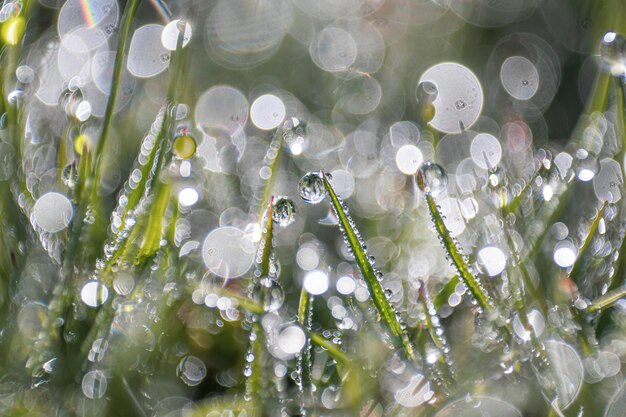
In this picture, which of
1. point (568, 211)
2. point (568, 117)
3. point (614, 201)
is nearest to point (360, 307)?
point (614, 201)

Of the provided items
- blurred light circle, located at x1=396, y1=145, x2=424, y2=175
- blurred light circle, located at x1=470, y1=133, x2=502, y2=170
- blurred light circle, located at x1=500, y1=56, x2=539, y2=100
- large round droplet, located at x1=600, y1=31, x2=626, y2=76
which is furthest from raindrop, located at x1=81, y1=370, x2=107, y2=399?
blurred light circle, located at x1=500, y1=56, x2=539, y2=100

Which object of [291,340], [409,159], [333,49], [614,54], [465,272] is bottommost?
[333,49]

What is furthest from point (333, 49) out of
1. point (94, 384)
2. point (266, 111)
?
point (94, 384)

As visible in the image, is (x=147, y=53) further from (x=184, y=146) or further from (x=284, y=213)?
(x=284, y=213)

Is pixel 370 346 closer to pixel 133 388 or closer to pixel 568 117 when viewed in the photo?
pixel 133 388

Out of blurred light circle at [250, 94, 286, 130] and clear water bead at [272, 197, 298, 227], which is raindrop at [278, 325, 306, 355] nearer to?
clear water bead at [272, 197, 298, 227]
